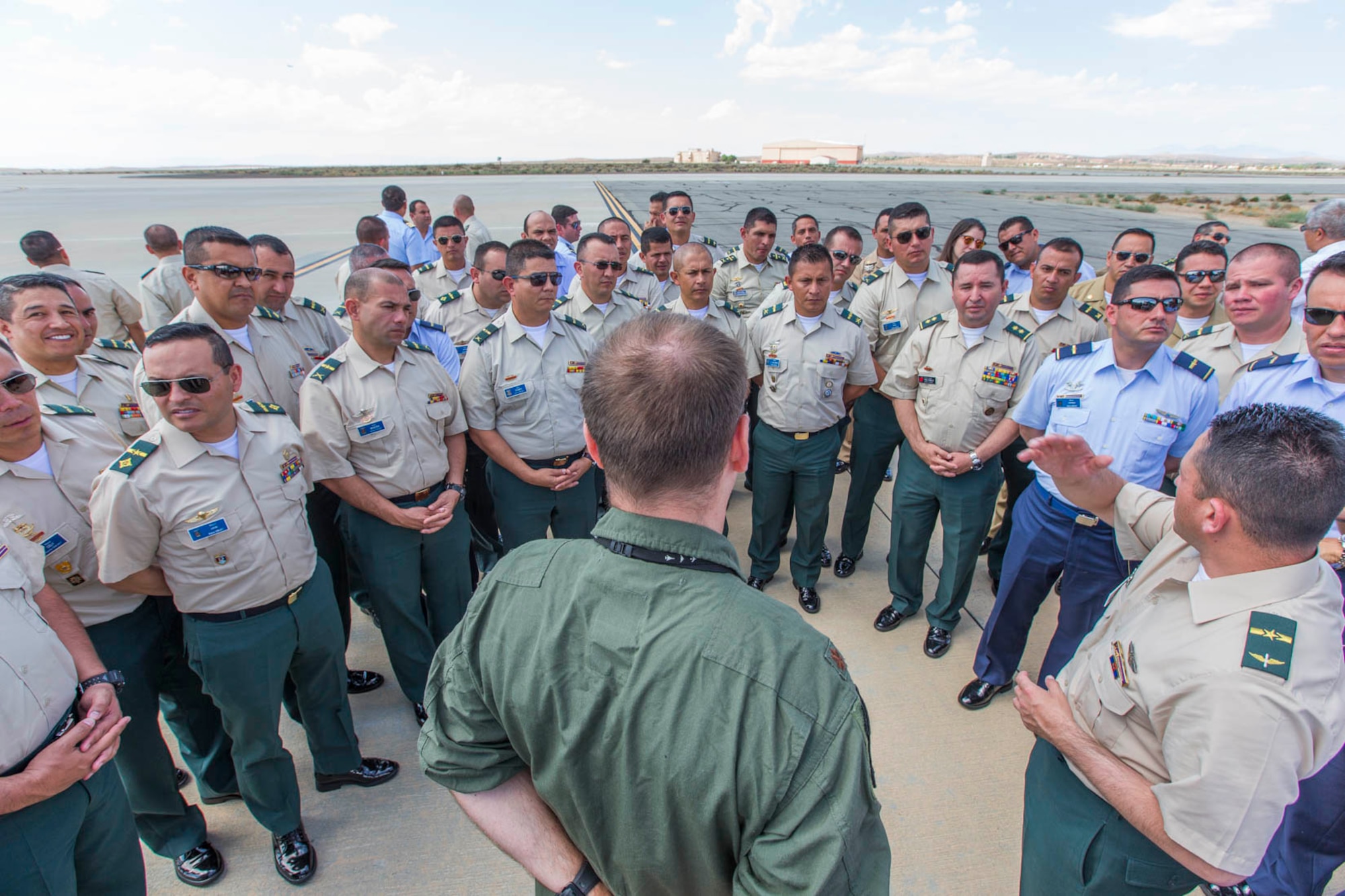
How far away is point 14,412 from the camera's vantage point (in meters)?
1.83

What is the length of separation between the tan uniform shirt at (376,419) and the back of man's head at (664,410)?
198 centimetres

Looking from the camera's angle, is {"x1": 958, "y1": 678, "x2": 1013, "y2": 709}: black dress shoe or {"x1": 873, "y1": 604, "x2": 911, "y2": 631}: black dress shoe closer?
{"x1": 958, "y1": 678, "x2": 1013, "y2": 709}: black dress shoe

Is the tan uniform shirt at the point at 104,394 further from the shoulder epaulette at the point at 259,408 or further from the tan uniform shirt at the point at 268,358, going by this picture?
the shoulder epaulette at the point at 259,408

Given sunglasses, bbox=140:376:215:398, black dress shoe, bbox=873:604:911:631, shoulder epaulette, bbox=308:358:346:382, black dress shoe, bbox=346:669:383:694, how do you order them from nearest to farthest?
sunglasses, bbox=140:376:215:398, shoulder epaulette, bbox=308:358:346:382, black dress shoe, bbox=346:669:383:694, black dress shoe, bbox=873:604:911:631

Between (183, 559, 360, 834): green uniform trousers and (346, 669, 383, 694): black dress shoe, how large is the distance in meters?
0.64

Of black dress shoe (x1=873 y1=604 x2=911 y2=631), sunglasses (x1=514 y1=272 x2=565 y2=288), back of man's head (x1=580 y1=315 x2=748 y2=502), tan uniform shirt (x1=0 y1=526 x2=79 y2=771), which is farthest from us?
black dress shoe (x1=873 y1=604 x2=911 y2=631)

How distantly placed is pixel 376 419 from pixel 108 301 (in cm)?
410

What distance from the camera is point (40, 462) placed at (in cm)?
195

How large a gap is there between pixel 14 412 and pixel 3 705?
892 mm

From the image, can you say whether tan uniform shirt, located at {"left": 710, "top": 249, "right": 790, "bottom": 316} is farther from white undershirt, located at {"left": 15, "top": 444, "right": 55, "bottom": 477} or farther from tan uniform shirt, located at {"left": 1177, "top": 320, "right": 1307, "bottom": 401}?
white undershirt, located at {"left": 15, "top": 444, "right": 55, "bottom": 477}

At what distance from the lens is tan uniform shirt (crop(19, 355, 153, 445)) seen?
8.32 ft

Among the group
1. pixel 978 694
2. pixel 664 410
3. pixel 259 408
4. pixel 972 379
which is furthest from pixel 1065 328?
pixel 259 408

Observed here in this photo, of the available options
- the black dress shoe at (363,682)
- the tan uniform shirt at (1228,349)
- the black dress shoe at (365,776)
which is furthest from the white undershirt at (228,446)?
the tan uniform shirt at (1228,349)

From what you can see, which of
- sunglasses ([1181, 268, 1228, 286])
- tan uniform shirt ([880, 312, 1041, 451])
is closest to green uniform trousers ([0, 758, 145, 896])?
tan uniform shirt ([880, 312, 1041, 451])
